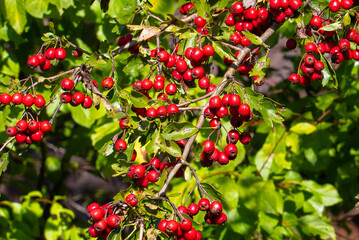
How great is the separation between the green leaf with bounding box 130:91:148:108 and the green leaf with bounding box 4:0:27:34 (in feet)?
3.59

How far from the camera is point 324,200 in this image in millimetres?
2629

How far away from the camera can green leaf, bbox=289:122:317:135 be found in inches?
100

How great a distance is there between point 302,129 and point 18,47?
173 centimetres

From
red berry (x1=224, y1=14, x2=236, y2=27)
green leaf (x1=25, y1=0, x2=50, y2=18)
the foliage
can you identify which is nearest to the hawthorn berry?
the foliage

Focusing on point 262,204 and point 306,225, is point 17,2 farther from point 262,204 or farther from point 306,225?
point 306,225

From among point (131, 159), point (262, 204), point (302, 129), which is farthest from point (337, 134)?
point (131, 159)

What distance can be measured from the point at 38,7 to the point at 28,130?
3.03 feet

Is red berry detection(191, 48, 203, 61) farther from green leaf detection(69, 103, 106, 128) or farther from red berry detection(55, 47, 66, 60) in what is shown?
green leaf detection(69, 103, 106, 128)

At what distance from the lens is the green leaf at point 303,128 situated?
2543mm

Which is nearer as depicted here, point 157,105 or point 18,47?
point 157,105

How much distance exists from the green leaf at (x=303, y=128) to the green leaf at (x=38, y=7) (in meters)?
1.52

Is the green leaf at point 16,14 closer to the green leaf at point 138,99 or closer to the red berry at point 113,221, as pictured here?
the green leaf at point 138,99

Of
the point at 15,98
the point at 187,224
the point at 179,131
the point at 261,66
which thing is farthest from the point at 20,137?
the point at 261,66

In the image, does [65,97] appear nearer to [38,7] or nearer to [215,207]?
[215,207]
